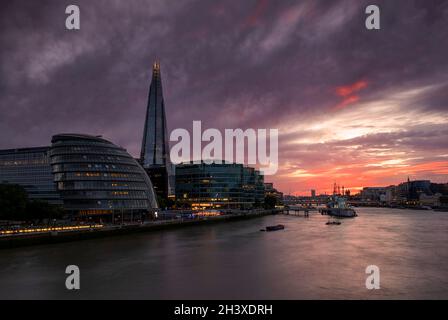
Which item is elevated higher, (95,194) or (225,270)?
(95,194)

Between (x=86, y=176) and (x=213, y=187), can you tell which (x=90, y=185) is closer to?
(x=86, y=176)

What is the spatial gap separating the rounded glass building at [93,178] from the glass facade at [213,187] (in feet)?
287

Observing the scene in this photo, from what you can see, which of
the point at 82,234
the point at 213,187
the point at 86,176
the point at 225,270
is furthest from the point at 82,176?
the point at 213,187

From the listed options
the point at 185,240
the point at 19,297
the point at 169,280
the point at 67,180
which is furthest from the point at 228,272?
the point at 67,180

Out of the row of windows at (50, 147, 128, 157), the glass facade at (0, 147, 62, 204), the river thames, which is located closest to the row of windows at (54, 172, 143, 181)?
the glass facade at (0, 147, 62, 204)

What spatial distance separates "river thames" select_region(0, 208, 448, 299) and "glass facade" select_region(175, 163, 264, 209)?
410 ft

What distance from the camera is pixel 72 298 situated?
93.5 ft

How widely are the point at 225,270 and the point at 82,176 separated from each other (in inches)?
2421

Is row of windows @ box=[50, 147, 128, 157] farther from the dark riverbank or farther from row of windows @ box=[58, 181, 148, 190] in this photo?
the dark riverbank

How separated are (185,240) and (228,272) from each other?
29.3 m

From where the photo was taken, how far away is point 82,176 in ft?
292

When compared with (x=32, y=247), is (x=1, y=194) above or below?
above
